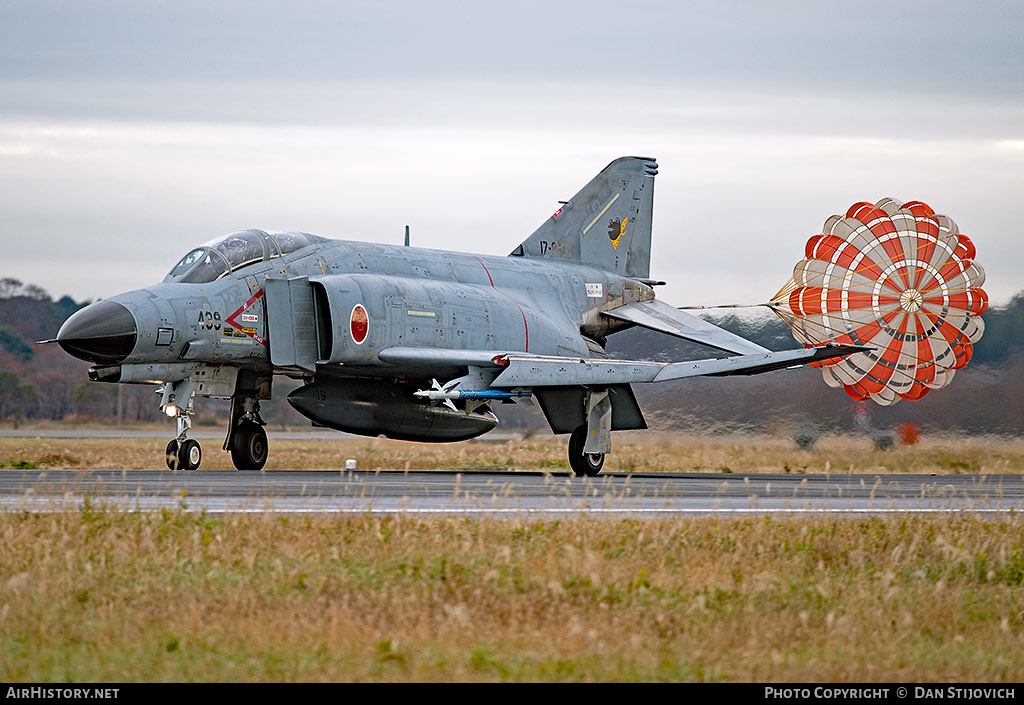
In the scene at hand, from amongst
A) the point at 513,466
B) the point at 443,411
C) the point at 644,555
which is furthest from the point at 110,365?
the point at 644,555

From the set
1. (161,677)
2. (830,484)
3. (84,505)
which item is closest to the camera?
(161,677)

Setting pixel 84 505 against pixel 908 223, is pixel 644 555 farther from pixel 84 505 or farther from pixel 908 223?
pixel 908 223

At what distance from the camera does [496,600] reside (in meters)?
6.83

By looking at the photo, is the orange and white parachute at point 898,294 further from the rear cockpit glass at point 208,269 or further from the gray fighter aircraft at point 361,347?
the rear cockpit glass at point 208,269

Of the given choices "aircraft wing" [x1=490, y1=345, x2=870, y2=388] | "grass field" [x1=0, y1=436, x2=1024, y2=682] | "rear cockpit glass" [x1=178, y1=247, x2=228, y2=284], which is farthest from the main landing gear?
"grass field" [x1=0, y1=436, x2=1024, y2=682]

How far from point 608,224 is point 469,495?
14.1 metres

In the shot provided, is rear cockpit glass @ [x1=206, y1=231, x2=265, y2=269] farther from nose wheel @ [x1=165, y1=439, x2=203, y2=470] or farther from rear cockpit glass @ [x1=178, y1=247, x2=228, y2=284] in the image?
nose wheel @ [x1=165, y1=439, x2=203, y2=470]

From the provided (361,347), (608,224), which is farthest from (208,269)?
(608,224)

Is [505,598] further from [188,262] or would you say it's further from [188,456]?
[188,262]

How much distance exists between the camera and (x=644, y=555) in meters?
8.45

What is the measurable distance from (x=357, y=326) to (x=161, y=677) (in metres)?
13.0

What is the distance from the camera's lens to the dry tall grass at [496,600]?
5.57 meters

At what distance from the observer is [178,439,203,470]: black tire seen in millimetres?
17000

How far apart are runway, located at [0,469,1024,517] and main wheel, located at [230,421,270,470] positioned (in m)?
2.31
